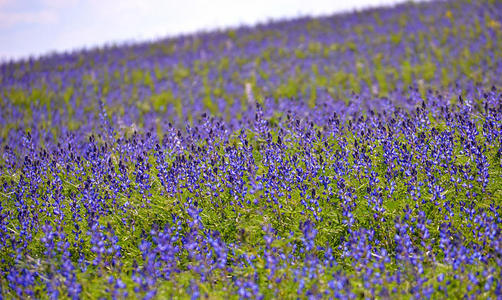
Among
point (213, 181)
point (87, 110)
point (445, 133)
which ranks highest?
point (87, 110)

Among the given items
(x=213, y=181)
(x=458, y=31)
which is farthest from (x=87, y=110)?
(x=458, y=31)

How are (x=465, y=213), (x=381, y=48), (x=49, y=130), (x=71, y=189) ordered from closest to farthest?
(x=465, y=213) < (x=71, y=189) < (x=49, y=130) < (x=381, y=48)

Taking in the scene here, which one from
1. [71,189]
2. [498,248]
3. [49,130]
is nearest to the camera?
[498,248]

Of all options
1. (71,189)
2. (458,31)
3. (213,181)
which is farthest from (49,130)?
(458,31)

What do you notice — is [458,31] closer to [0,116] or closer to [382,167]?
[382,167]

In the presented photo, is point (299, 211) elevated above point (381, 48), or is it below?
below

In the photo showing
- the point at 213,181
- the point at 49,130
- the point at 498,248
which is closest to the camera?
the point at 498,248

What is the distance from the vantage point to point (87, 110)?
10.5m

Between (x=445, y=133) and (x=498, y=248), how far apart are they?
1.88 m

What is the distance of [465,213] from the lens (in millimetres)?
3830

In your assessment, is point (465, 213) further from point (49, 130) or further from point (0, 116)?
point (0, 116)

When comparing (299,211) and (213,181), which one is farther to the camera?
(213,181)

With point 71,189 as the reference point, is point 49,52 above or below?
above

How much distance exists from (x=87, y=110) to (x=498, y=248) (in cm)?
969
